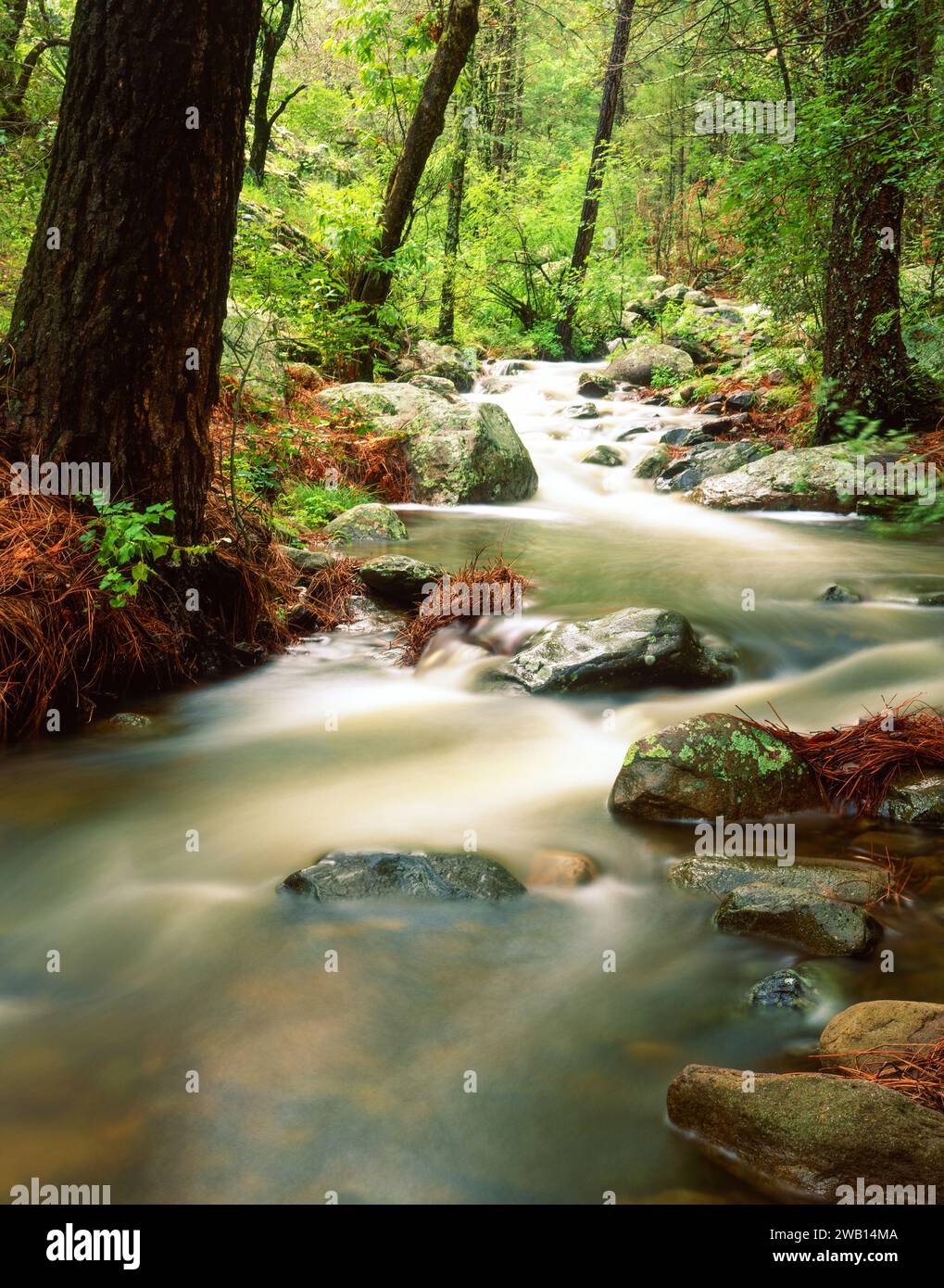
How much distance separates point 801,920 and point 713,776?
0.88 m

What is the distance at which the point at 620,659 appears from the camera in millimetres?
4938

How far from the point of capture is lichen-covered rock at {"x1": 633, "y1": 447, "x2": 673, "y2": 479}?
11.3 m

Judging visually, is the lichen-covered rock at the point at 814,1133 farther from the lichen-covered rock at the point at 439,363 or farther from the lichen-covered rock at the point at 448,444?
the lichen-covered rock at the point at 439,363

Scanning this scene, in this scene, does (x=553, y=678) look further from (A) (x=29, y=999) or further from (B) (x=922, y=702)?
(A) (x=29, y=999)

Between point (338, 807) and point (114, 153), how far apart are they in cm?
315

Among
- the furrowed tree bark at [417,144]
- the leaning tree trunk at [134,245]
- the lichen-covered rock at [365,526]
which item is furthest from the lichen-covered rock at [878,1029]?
the furrowed tree bark at [417,144]

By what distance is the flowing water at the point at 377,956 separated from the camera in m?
2.18

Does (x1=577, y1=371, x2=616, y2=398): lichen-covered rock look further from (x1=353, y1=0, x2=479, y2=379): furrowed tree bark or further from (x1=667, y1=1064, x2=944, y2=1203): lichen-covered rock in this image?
(x1=667, y1=1064, x2=944, y2=1203): lichen-covered rock

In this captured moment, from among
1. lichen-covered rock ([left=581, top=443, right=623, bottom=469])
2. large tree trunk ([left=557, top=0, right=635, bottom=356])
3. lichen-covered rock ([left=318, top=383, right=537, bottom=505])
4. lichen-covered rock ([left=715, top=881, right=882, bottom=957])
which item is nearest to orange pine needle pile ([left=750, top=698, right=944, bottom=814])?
lichen-covered rock ([left=715, top=881, right=882, bottom=957])

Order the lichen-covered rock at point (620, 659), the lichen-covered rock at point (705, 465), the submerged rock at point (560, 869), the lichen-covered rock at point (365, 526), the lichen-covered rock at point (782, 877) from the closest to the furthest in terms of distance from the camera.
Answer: the lichen-covered rock at point (782, 877)
the submerged rock at point (560, 869)
the lichen-covered rock at point (620, 659)
the lichen-covered rock at point (365, 526)
the lichen-covered rock at point (705, 465)

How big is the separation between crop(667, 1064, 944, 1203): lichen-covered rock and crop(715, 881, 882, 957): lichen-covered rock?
0.74 meters

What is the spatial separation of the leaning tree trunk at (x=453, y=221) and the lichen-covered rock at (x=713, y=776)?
14317 millimetres

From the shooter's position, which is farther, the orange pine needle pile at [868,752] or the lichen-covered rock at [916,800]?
the orange pine needle pile at [868,752]
